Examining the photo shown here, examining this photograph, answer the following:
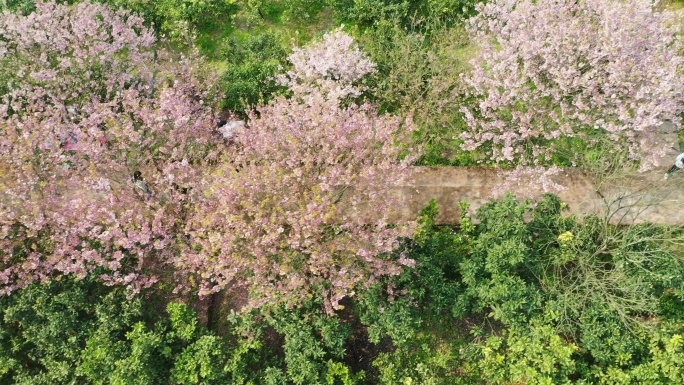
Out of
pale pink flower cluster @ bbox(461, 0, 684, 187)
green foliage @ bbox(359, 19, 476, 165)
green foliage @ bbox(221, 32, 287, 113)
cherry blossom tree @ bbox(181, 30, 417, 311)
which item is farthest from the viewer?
green foliage @ bbox(221, 32, 287, 113)

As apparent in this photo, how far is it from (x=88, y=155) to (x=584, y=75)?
41.2 ft

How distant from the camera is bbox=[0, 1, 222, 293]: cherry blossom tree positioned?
34.8 feet

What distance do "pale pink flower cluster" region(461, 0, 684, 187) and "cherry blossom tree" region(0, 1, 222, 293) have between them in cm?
797

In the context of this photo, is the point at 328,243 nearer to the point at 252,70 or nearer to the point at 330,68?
the point at 330,68

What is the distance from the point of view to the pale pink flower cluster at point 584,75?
11.1m

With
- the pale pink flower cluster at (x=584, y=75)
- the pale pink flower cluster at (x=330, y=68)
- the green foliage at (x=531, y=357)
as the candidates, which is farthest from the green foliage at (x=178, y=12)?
the green foliage at (x=531, y=357)

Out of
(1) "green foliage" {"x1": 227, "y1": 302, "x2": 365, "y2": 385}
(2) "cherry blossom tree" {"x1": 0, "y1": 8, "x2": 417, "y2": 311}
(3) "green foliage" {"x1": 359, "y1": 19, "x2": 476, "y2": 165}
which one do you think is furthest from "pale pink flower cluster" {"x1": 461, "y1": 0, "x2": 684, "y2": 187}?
(1) "green foliage" {"x1": 227, "y1": 302, "x2": 365, "y2": 385}

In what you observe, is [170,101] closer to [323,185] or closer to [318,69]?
[318,69]

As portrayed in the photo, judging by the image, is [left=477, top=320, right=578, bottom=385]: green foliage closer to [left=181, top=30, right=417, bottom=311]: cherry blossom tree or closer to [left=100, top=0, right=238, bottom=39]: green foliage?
[left=181, top=30, right=417, bottom=311]: cherry blossom tree

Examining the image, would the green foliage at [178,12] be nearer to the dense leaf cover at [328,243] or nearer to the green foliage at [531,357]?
the dense leaf cover at [328,243]

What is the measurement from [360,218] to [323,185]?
125 cm

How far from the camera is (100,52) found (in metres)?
14.0

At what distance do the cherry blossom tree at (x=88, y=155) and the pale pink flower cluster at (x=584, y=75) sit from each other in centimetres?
797

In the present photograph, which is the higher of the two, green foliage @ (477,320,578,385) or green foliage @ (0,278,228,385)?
green foliage @ (0,278,228,385)
